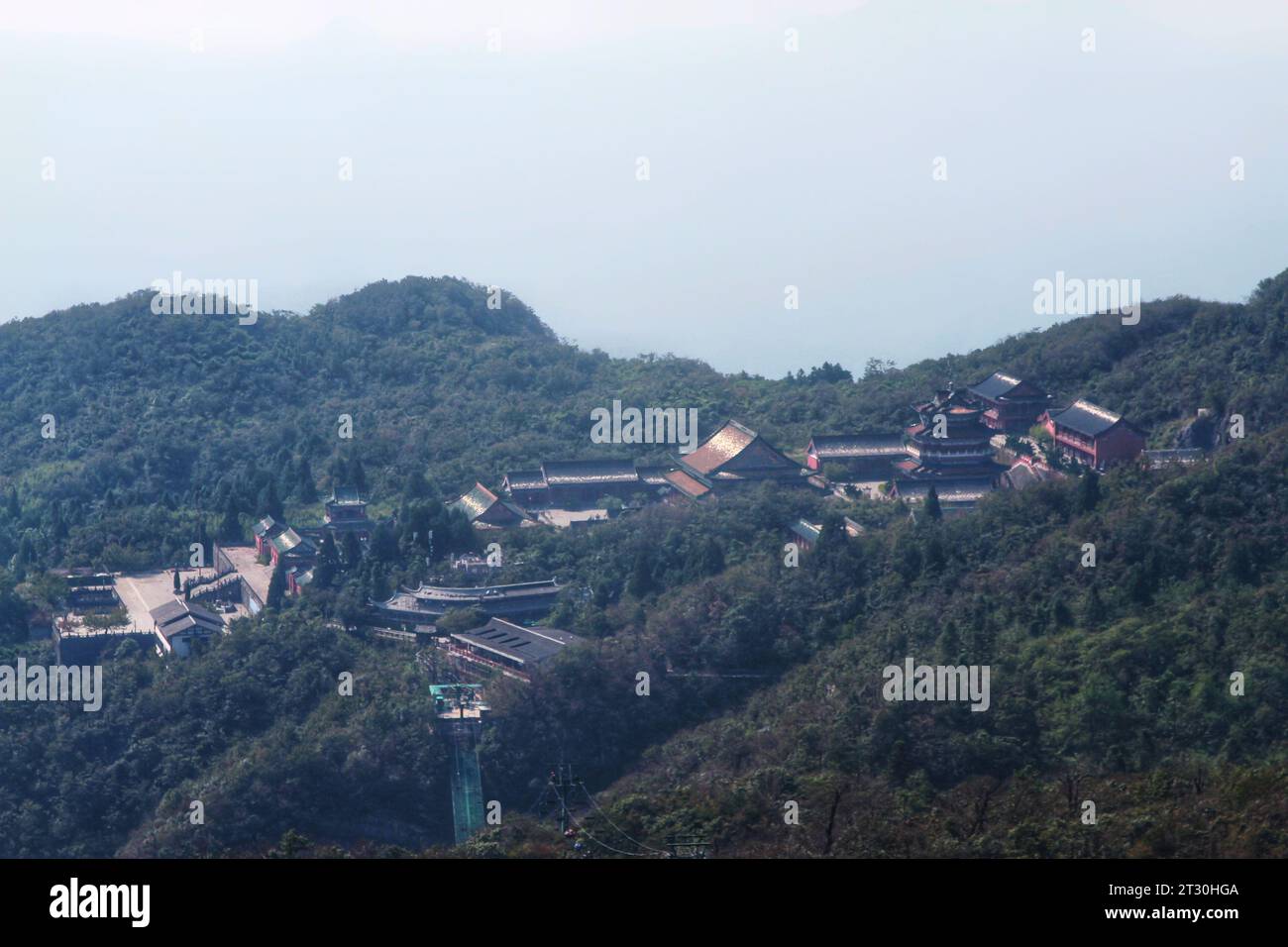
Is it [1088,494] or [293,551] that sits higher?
[1088,494]

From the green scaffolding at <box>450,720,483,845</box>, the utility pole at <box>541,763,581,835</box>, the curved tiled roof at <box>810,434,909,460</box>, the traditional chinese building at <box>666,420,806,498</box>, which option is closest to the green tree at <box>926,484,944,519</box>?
the traditional chinese building at <box>666,420,806,498</box>

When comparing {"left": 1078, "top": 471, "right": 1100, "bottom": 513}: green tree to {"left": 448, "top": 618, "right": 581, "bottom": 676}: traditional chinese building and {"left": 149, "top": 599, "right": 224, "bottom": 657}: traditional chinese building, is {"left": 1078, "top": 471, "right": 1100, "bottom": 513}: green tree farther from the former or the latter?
{"left": 149, "top": 599, "right": 224, "bottom": 657}: traditional chinese building

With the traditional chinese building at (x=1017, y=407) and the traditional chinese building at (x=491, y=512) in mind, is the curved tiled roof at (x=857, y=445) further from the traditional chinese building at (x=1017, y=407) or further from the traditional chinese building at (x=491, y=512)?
the traditional chinese building at (x=491, y=512)

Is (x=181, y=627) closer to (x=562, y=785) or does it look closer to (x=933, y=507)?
(x=562, y=785)

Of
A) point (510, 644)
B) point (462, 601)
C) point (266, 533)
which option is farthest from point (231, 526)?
point (510, 644)

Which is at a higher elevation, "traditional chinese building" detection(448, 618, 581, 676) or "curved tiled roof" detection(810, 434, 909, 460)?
"curved tiled roof" detection(810, 434, 909, 460)

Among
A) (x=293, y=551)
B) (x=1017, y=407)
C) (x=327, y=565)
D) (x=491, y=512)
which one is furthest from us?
(x=1017, y=407)
